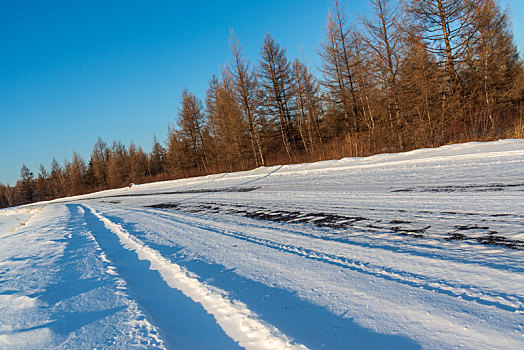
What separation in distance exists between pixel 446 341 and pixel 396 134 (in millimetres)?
15971

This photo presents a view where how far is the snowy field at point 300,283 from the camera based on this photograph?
166cm

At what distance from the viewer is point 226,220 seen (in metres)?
5.49

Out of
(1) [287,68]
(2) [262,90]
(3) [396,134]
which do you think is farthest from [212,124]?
(3) [396,134]

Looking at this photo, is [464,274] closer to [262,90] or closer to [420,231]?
[420,231]

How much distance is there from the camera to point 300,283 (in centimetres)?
232

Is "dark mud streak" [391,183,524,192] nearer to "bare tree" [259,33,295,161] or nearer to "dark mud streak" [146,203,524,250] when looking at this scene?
"dark mud streak" [146,203,524,250]

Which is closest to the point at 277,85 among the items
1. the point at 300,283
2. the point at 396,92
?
the point at 396,92

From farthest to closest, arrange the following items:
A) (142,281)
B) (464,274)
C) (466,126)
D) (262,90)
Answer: (262,90) → (466,126) → (142,281) → (464,274)

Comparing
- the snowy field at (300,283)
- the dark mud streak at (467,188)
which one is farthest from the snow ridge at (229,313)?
the dark mud streak at (467,188)

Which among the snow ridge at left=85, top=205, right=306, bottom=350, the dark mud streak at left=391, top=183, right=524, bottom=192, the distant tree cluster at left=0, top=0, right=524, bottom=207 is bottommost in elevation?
the dark mud streak at left=391, top=183, right=524, bottom=192

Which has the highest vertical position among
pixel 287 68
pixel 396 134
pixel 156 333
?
pixel 287 68

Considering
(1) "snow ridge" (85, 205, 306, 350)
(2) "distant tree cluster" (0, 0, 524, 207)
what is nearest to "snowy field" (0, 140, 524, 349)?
(1) "snow ridge" (85, 205, 306, 350)

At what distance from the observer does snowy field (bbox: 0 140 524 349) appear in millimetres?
1656

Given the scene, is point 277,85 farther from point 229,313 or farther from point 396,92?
point 229,313
